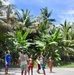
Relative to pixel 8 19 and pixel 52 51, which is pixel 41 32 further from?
pixel 8 19

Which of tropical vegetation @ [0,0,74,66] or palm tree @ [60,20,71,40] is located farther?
palm tree @ [60,20,71,40]

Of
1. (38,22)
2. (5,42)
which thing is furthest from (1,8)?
(38,22)

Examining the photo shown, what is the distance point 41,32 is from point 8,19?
831 cm

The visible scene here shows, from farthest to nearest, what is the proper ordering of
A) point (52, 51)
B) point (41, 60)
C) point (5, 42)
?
point (52, 51) < point (5, 42) < point (41, 60)

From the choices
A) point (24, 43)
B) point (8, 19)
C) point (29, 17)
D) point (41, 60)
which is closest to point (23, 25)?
point (29, 17)

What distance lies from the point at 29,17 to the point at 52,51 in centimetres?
781

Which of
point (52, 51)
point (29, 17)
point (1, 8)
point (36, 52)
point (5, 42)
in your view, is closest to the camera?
point (1, 8)

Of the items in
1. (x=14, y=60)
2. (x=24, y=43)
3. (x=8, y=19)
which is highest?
(x=8, y=19)

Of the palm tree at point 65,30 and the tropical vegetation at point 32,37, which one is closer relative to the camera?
the tropical vegetation at point 32,37

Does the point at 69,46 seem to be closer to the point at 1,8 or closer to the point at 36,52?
the point at 36,52

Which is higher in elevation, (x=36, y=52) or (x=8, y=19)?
(x=8, y=19)

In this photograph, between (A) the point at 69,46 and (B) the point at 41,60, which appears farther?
(A) the point at 69,46

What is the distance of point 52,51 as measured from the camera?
3086 cm

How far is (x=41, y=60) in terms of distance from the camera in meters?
17.3
